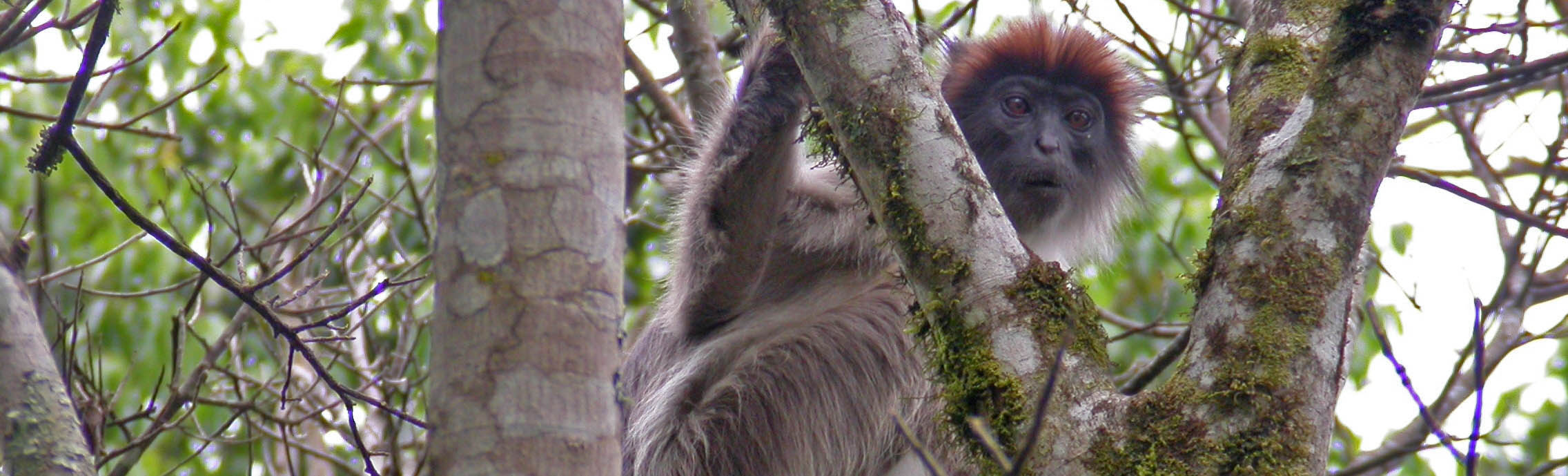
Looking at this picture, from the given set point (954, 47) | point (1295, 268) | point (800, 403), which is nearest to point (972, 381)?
point (1295, 268)

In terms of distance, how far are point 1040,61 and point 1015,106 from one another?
324 millimetres

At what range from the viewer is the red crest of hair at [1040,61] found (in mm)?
4699

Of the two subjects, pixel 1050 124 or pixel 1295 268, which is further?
pixel 1050 124

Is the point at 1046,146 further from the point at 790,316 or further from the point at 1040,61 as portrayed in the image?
the point at 790,316

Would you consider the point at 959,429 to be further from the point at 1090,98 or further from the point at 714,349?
the point at 1090,98

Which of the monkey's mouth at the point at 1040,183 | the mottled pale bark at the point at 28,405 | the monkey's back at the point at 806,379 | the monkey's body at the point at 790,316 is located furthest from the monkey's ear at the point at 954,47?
the mottled pale bark at the point at 28,405

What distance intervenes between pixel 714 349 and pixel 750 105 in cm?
89

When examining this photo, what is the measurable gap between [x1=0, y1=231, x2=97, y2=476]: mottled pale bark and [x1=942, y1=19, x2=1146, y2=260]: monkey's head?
2.89 meters

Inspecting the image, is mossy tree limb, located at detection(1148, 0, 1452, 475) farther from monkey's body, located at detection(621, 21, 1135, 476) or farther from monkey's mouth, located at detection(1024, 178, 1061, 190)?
monkey's mouth, located at detection(1024, 178, 1061, 190)

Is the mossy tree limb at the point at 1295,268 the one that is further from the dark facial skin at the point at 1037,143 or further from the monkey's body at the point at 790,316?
the dark facial skin at the point at 1037,143

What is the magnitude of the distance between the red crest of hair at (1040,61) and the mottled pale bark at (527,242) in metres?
3.01

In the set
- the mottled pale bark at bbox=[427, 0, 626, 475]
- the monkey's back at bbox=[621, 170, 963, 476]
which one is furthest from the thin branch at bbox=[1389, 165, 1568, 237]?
the mottled pale bark at bbox=[427, 0, 626, 475]

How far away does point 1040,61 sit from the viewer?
4.74m

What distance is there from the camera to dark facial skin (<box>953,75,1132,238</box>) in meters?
4.25
